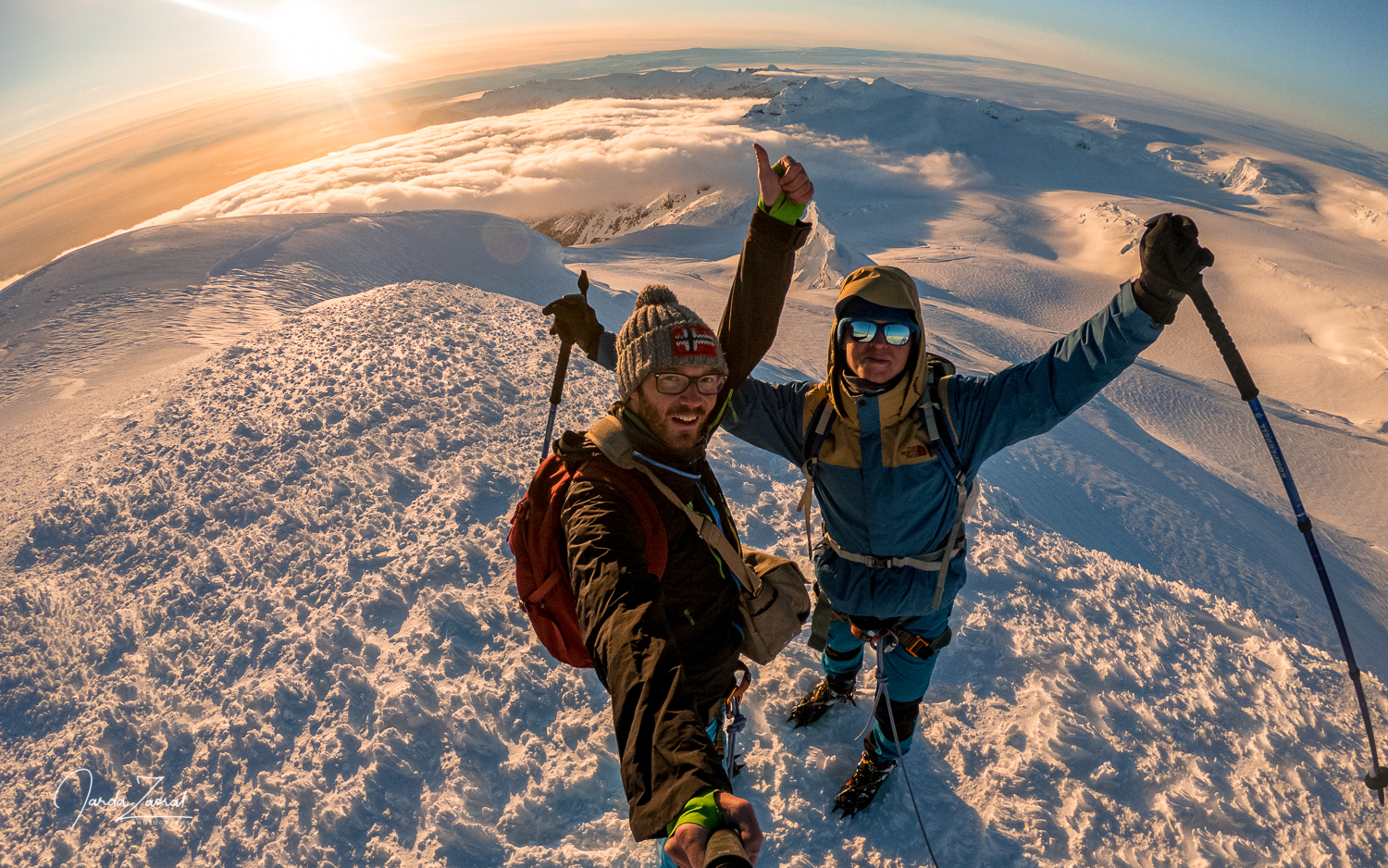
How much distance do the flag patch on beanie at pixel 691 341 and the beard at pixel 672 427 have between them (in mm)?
209

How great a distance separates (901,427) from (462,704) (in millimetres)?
2881

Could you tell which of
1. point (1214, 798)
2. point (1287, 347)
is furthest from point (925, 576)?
point (1287, 347)

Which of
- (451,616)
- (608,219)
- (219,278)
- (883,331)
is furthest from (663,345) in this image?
(608,219)

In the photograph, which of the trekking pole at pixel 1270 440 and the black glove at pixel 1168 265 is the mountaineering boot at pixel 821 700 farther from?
the black glove at pixel 1168 265

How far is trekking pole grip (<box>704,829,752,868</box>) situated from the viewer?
1.18 m

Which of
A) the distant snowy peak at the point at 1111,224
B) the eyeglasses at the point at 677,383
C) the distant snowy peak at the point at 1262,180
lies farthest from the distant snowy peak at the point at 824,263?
the distant snowy peak at the point at 1262,180

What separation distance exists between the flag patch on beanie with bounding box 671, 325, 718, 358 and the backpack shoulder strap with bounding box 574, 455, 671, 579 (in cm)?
52

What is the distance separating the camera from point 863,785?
3.16 m

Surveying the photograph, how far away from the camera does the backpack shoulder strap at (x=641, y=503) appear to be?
6.76 ft

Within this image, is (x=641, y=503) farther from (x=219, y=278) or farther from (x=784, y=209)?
(x=219, y=278)

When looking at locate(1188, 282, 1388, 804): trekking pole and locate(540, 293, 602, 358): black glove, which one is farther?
locate(540, 293, 602, 358): black glove

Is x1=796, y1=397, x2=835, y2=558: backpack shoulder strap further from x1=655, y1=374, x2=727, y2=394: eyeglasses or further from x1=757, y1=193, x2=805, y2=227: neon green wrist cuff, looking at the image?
x1=757, y1=193, x2=805, y2=227: neon green wrist cuff

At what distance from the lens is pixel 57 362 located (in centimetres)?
739
